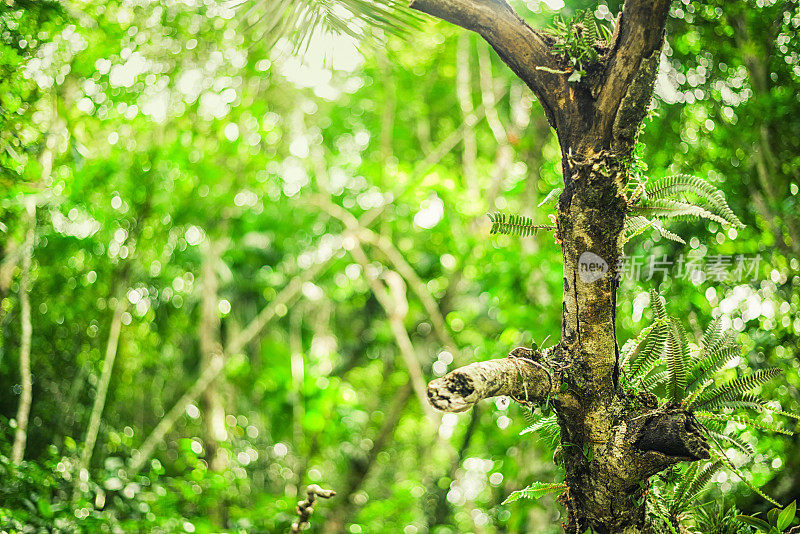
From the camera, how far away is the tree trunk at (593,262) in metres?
0.56

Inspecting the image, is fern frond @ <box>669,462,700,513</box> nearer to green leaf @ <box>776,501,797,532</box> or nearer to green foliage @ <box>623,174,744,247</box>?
green leaf @ <box>776,501,797,532</box>

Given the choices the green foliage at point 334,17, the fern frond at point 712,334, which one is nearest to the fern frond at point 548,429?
the fern frond at point 712,334

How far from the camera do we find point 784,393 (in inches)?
43.8

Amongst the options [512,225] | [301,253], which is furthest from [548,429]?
[301,253]

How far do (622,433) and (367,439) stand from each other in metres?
1.93

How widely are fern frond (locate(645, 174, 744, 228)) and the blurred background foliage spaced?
0.34 metres

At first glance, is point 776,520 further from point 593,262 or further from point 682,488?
point 593,262

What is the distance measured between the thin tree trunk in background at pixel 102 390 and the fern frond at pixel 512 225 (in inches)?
47.6

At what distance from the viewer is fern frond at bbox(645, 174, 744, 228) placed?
64cm

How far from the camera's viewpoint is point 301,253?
233 cm

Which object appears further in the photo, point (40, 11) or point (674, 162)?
point (674, 162)

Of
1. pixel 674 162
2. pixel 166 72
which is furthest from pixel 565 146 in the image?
pixel 166 72

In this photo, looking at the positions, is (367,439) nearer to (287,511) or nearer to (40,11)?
(287,511)

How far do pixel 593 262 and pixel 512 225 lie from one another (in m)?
0.10
